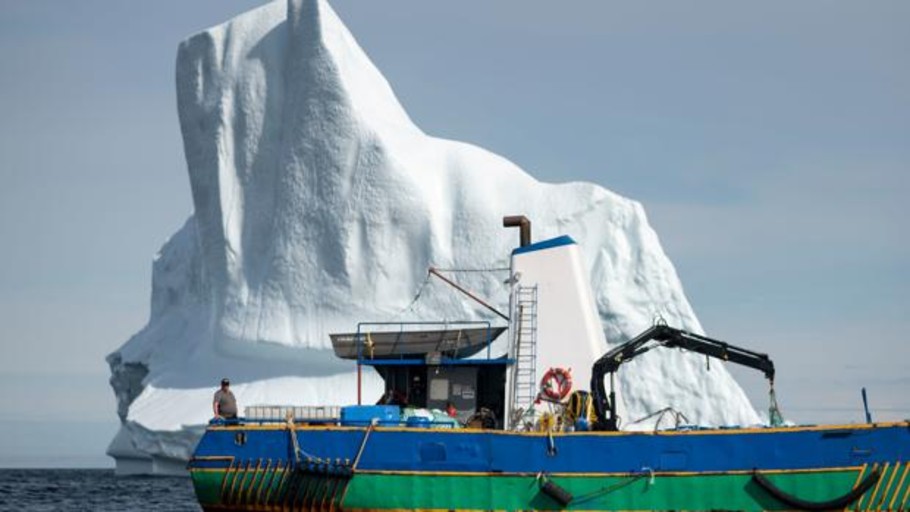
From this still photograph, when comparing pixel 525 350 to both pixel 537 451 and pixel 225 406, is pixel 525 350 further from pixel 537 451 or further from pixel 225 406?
pixel 225 406

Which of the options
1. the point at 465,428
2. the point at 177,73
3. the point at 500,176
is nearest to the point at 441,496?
the point at 465,428

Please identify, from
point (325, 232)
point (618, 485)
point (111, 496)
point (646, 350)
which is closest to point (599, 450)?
point (618, 485)

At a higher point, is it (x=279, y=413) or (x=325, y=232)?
(x=325, y=232)

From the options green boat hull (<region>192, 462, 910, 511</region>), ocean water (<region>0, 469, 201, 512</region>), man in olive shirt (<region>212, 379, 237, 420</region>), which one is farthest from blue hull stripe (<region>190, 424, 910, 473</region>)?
ocean water (<region>0, 469, 201, 512</region>)

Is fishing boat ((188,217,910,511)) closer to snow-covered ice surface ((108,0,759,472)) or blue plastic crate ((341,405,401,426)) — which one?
blue plastic crate ((341,405,401,426))

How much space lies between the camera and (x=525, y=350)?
21.5 meters

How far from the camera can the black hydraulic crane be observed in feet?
65.8

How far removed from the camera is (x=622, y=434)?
18.8 m

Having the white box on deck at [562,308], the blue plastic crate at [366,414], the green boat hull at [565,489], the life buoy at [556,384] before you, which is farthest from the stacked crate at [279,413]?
the white box on deck at [562,308]

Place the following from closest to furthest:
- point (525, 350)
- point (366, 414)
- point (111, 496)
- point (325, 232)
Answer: point (366, 414) → point (525, 350) → point (111, 496) → point (325, 232)

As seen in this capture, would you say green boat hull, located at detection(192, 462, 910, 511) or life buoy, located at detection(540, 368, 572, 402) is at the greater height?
life buoy, located at detection(540, 368, 572, 402)

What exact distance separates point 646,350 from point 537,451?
2.60 meters

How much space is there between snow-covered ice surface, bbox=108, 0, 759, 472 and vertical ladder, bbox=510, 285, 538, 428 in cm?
1428

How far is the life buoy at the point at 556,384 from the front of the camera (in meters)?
20.7
